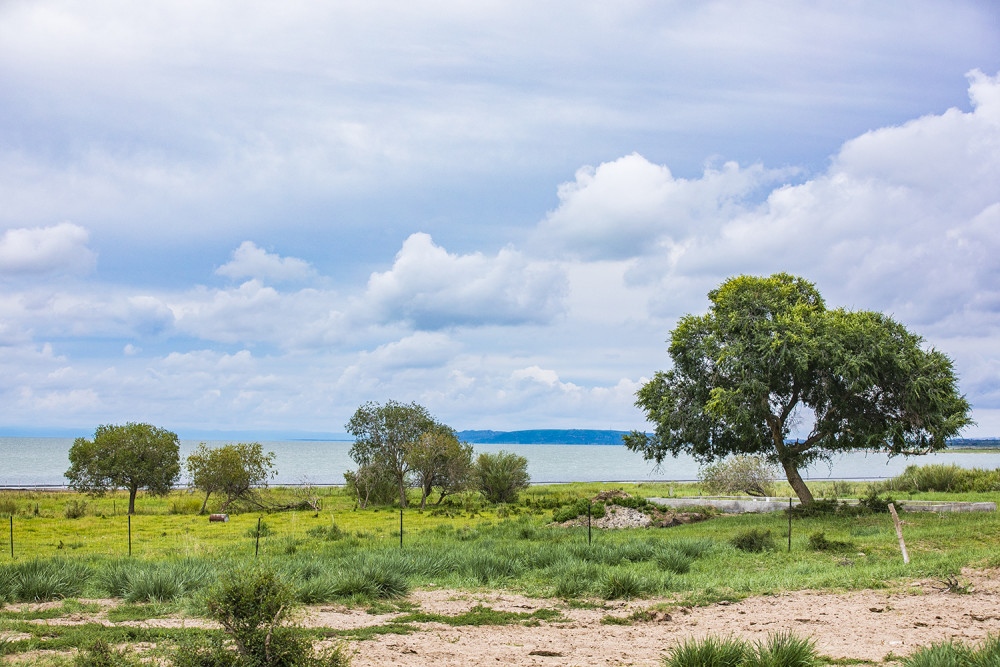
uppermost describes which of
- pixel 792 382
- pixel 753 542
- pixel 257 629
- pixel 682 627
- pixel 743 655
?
pixel 792 382

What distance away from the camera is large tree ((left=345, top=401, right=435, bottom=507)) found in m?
47.8

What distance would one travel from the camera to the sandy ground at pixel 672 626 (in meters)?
8.27

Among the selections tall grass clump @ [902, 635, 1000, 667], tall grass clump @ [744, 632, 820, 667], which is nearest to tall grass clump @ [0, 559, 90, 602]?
tall grass clump @ [744, 632, 820, 667]

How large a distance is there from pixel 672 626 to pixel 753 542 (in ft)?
31.2

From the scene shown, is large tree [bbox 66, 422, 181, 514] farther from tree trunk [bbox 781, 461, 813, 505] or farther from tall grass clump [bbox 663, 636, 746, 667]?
tall grass clump [bbox 663, 636, 746, 667]

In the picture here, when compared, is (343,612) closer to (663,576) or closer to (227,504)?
(663,576)

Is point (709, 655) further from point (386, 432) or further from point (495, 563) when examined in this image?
point (386, 432)

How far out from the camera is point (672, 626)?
32.9ft

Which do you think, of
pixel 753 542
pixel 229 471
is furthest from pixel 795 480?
pixel 229 471

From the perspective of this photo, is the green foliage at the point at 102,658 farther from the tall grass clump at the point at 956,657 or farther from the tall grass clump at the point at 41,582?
the tall grass clump at the point at 956,657

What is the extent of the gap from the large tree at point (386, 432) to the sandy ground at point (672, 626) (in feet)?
118

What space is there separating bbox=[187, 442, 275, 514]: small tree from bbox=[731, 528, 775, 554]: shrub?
30505 mm

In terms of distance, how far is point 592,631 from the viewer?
9.79m

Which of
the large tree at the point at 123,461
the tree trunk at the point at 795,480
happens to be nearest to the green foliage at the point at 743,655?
the tree trunk at the point at 795,480
